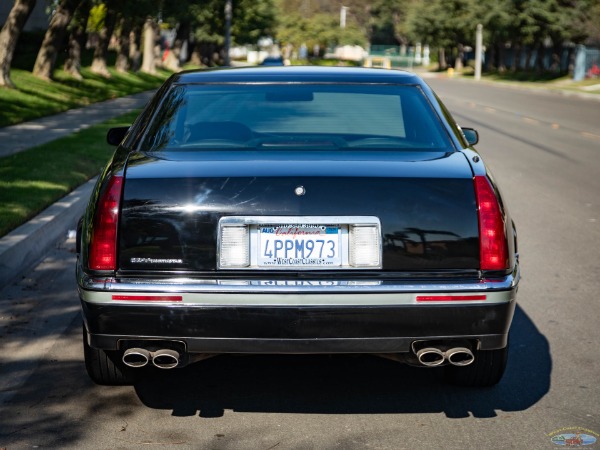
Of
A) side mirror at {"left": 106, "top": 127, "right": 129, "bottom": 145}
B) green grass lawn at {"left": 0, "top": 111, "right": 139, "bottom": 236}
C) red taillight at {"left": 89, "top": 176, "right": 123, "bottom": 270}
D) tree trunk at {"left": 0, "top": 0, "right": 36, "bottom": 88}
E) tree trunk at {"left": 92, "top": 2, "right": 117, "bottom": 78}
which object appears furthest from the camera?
tree trunk at {"left": 92, "top": 2, "right": 117, "bottom": 78}

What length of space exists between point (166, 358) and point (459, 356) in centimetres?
127

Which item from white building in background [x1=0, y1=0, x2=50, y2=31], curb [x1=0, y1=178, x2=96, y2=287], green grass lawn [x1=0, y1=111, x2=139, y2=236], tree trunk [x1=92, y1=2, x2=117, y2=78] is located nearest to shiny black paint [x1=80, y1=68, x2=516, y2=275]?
curb [x1=0, y1=178, x2=96, y2=287]

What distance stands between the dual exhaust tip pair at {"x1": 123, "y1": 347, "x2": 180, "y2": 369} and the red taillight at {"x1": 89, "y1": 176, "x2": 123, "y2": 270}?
0.37 m

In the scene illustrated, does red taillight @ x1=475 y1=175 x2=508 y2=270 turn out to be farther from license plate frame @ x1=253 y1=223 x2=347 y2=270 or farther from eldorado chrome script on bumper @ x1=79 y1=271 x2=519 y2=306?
license plate frame @ x1=253 y1=223 x2=347 y2=270

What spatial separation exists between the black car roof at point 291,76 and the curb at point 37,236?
260cm

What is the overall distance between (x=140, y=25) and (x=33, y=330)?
125ft

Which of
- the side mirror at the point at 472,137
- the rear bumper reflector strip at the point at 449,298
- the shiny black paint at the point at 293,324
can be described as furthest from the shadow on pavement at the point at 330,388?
the side mirror at the point at 472,137

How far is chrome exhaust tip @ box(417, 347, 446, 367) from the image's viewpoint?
4363mm

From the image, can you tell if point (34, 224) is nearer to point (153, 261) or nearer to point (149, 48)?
point (153, 261)

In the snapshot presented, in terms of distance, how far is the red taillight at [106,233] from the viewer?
14.3 ft

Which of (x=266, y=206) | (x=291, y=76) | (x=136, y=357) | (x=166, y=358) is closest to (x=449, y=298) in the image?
(x=266, y=206)

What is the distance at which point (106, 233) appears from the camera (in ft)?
14.3

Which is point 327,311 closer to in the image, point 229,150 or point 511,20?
point 229,150

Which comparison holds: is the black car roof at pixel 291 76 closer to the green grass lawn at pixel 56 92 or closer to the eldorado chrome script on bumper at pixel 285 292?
the eldorado chrome script on bumper at pixel 285 292
